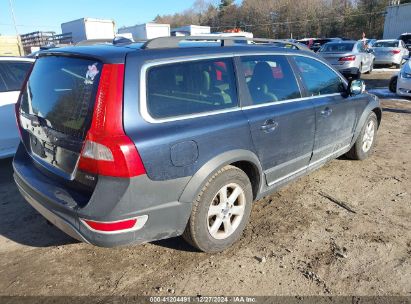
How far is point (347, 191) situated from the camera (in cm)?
423

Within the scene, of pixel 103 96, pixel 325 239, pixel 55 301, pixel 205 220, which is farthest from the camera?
pixel 325 239

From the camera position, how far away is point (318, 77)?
13.5 ft

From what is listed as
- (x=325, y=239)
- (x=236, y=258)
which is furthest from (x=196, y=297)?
(x=325, y=239)

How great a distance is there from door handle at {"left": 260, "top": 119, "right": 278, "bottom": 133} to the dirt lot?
37.9 inches

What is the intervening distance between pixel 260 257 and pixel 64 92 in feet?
6.70

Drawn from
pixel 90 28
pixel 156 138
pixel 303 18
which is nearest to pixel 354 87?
pixel 156 138

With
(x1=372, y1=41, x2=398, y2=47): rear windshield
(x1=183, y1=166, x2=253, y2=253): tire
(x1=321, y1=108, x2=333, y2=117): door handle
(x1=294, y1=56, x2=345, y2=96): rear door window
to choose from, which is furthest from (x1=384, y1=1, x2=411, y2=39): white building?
(x1=183, y1=166, x2=253, y2=253): tire

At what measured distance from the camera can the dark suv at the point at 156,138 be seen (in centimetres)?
234

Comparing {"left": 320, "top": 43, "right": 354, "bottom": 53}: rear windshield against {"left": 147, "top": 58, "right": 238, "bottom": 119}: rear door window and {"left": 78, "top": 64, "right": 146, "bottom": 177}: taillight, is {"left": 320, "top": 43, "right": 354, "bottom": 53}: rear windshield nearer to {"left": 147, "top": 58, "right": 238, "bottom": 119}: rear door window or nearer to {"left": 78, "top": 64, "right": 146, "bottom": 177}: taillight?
{"left": 147, "top": 58, "right": 238, "bottom": 119}: rear door window

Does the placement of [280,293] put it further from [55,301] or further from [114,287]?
[55,301]

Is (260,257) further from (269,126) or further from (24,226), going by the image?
(24,226)

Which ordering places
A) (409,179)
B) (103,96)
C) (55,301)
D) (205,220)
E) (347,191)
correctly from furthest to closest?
1. (409,179)
2. (347,191)
3. (205,220)
4. (55,301)
5. (103,96)

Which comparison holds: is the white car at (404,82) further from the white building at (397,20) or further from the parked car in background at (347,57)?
the white building at (397,20)

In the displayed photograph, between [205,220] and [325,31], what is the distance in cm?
5174
